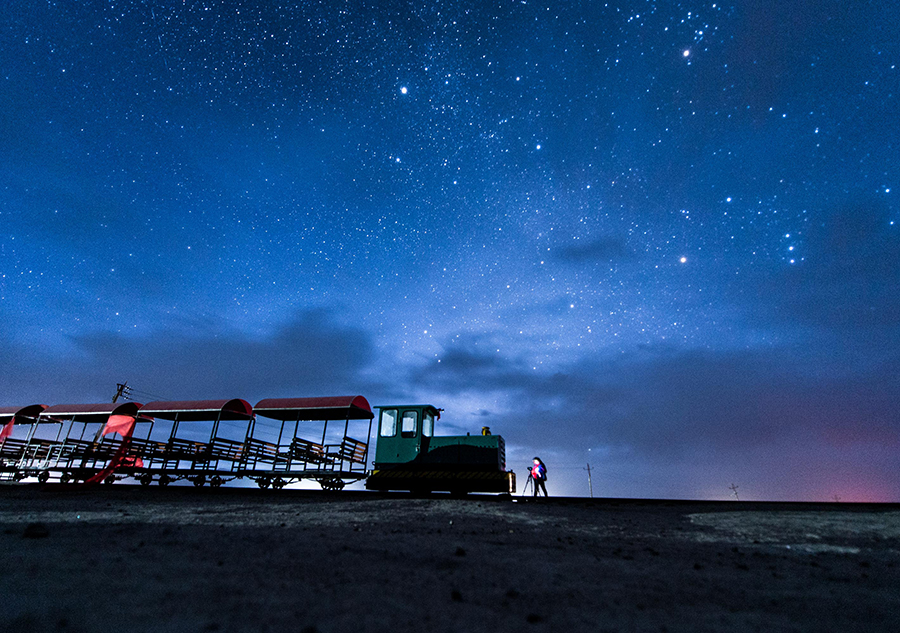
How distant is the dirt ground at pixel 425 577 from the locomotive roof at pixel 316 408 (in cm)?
1027

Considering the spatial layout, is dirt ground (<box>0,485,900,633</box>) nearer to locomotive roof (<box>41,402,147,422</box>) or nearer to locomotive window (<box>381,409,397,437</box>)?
locomotive window (<box>381,409,397,437</box>)

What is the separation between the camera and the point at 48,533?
5129mm

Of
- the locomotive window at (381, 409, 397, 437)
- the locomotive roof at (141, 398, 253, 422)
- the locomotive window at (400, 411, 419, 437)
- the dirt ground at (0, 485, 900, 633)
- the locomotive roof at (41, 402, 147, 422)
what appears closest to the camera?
the dirt ground at (0, 485, 900, 633)

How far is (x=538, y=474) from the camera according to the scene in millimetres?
16109

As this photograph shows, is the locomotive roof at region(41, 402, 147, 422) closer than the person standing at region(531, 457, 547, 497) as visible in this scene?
No

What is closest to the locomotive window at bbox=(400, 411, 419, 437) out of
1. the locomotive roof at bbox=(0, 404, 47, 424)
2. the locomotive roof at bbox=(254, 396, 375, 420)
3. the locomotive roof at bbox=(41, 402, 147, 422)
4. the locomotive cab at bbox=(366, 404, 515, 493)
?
the locomotive cab at bbox=(366, 404, 515, 493)

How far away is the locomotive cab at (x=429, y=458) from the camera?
14844 millimetres

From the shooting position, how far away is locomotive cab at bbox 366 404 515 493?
1484 cm

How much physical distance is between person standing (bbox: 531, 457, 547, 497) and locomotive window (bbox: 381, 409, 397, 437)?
19.3 feet

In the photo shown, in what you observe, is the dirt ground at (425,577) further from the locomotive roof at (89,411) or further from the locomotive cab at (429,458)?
the locomotive roof at (89,411)

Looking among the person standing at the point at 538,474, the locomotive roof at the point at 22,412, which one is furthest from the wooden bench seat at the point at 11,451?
the person standing at the point at 538,474

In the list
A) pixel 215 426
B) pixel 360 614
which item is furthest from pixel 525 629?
pixel 215 426

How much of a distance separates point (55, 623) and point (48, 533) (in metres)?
3.84

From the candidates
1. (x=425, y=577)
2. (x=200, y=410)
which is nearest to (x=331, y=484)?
(x=200, y=410)
